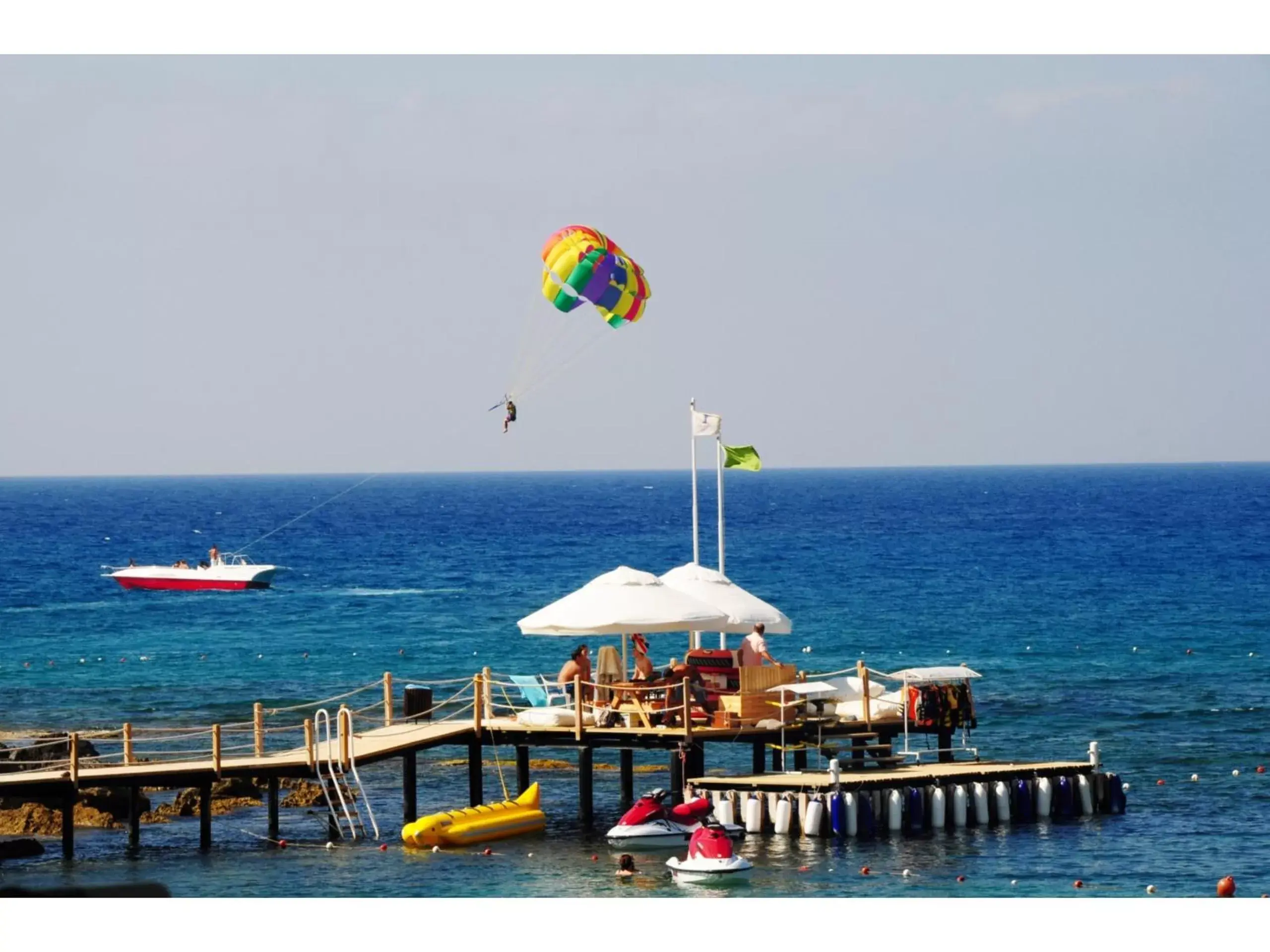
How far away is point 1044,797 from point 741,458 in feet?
31.6

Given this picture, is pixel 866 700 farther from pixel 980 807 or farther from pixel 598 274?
pixel 598 274

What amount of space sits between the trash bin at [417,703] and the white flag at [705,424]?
7.11 m

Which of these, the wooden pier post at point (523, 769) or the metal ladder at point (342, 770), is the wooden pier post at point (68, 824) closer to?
the metal ladder at point (342, 770)

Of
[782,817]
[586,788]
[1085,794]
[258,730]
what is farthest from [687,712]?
[1085,794]

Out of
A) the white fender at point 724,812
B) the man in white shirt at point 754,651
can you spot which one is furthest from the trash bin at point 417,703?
the white fender at point 724,812

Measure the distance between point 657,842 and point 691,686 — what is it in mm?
2680

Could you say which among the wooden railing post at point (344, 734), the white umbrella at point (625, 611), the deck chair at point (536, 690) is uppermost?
the white umbrella at point (625, 611)

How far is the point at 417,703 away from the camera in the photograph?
36469 mm

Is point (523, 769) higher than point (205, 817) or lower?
higher

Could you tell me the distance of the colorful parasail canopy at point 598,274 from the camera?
3919 cm

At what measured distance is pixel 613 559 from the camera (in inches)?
5153
